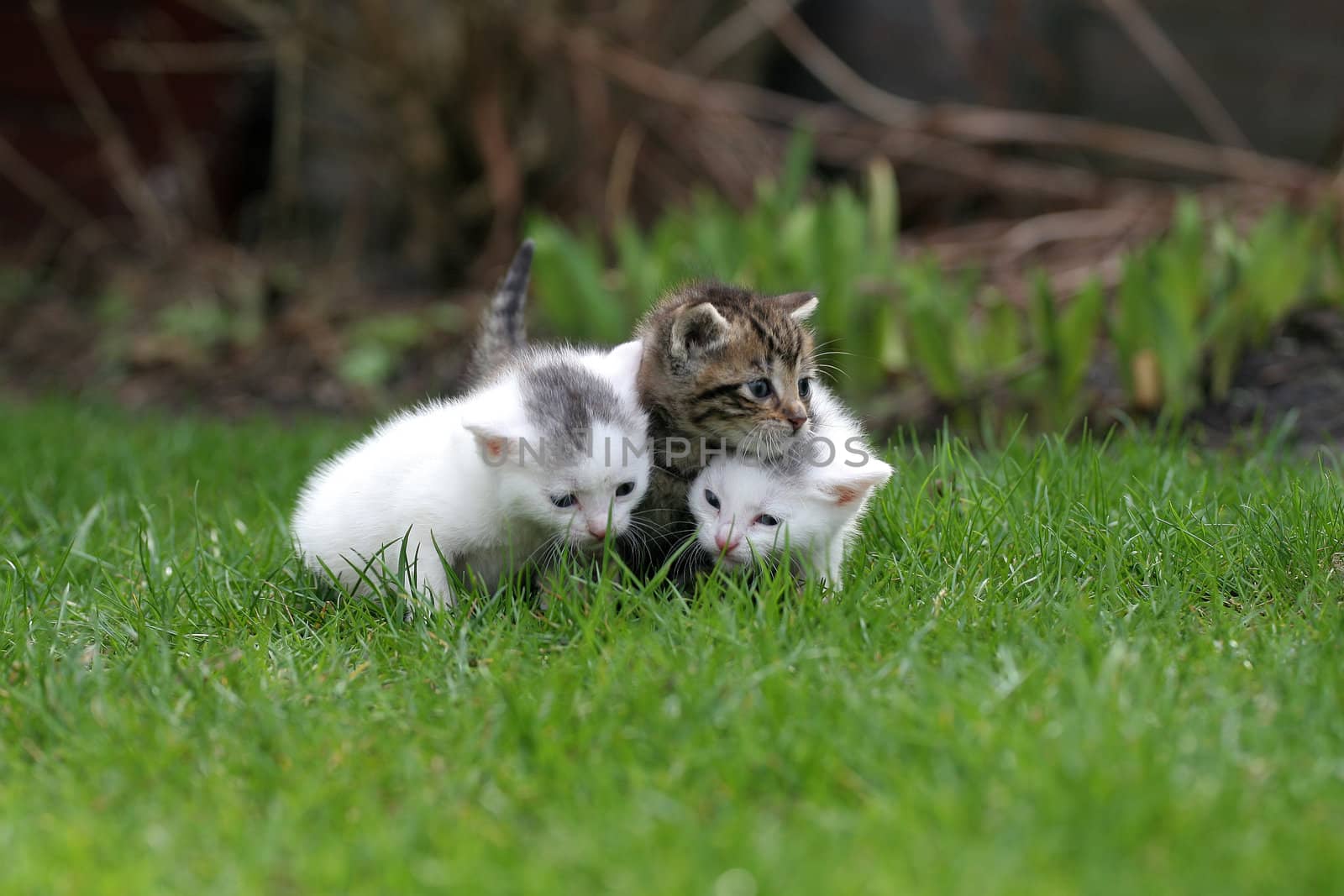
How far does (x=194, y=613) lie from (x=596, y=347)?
1358 mm

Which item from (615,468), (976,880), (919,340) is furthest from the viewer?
(919,340)

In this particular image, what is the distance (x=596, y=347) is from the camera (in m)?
3.78

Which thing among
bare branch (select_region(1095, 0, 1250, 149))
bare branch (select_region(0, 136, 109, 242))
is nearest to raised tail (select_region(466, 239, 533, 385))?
bare branch (select_region(1095, 0, 1250, 149))

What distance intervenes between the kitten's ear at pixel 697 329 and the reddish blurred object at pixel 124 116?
764 centimetres

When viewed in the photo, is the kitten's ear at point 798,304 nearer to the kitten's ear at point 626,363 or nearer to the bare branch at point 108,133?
the kitten's ear at point 626,363

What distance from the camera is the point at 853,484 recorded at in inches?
123

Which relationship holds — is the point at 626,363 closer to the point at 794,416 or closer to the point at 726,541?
the point at 794,416

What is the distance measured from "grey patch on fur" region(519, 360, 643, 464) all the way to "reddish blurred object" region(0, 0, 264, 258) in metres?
7.60


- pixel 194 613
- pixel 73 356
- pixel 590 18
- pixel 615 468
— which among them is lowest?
pixel 73 356

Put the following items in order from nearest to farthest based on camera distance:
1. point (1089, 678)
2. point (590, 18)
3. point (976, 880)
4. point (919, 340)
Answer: point (976, 880) → point (1089, 678) → point (919, 340) → point (590, 18)

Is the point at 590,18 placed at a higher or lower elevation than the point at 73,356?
higher

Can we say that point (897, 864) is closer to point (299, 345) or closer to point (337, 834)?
point (337, 834)

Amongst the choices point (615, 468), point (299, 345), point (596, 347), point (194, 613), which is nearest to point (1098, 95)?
point (299, 345)

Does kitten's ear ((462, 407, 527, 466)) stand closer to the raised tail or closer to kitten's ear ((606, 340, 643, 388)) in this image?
kitten's ear ((606, 340, 643, 388))
